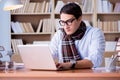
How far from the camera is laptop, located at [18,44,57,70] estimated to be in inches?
80.3

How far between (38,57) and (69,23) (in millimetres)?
666

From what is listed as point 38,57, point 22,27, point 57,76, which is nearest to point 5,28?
point 22,27

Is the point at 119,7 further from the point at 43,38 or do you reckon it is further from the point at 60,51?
the point at 60,51

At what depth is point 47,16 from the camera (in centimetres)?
507

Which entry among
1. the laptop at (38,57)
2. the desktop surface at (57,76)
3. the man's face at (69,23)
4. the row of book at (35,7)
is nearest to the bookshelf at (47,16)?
the row of book at (35,7)

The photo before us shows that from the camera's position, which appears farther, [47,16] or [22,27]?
[47,16]

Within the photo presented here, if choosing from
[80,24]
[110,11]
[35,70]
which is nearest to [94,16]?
[110,11]

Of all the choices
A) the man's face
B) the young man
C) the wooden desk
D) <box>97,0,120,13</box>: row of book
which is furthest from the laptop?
<box>97,0,120,13</box>: row of book

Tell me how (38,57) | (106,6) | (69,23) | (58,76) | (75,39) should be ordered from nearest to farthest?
(58,76) → (38,57) → (69,23) → (75,39) → (106,6)

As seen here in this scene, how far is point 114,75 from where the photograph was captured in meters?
1.86

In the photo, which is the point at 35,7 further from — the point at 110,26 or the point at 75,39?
the point at 75,39

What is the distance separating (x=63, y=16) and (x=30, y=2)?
8.08ft

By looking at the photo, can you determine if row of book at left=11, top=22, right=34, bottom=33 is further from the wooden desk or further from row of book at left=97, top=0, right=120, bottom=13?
the wooden desk

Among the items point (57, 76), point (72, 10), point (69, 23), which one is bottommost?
point (57, 76)
